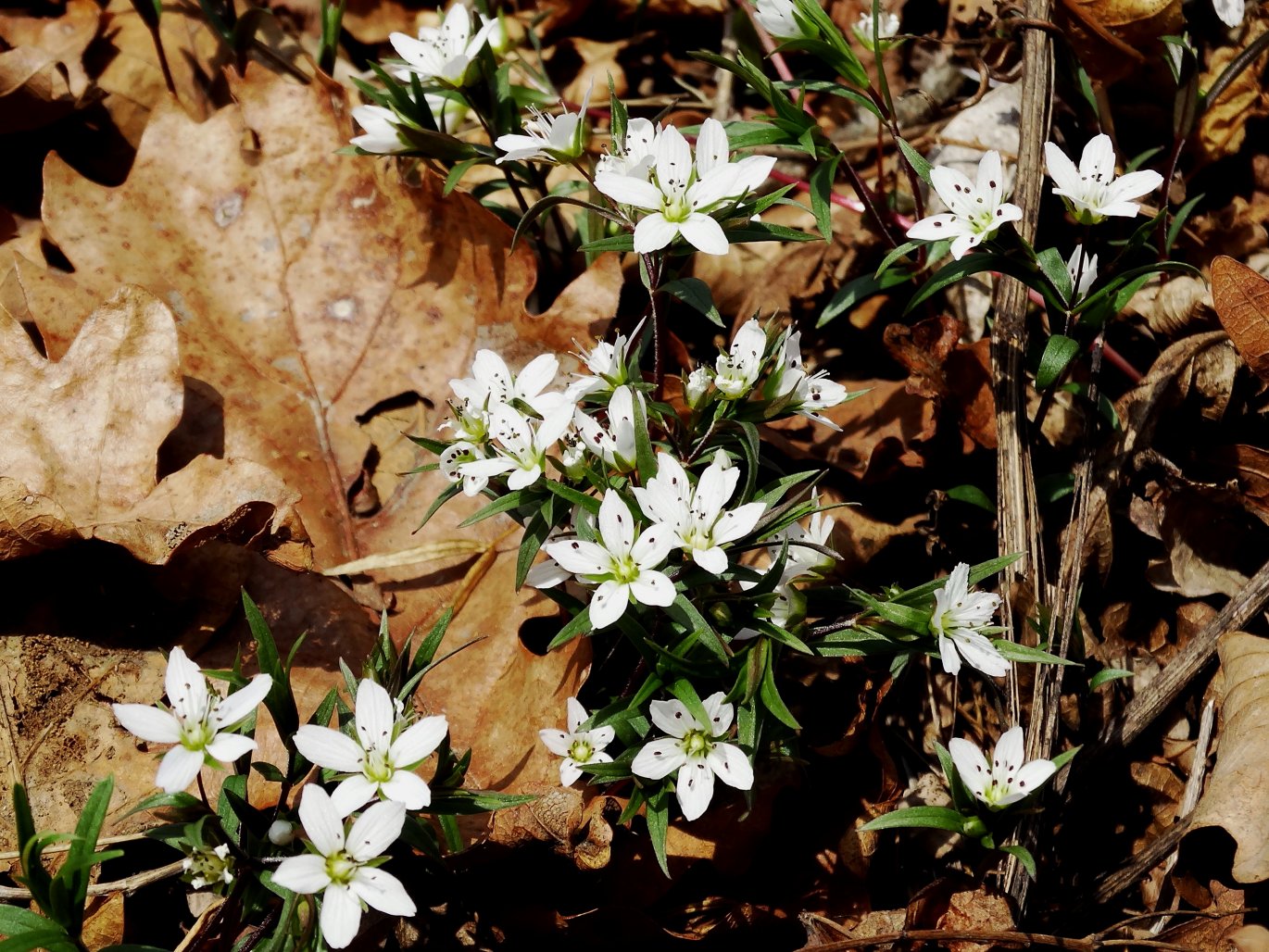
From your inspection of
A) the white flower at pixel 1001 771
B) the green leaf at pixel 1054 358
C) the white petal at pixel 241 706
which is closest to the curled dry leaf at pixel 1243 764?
the white flower at pixel 1001 771

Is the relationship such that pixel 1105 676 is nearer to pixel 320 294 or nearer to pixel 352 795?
pixel 352 795

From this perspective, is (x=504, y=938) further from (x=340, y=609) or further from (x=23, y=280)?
(x=23, y=280)

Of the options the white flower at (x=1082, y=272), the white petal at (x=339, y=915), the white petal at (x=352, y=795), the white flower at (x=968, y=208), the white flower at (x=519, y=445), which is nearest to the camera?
the white petal at (x=339, y=915)

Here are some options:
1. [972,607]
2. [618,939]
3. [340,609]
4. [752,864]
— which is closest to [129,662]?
[340,609]

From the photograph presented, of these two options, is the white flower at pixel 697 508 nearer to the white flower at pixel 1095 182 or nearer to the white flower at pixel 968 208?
the white flower at pixel 968 208

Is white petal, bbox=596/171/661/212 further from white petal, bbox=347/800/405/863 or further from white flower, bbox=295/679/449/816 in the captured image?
white petal, bbox=347/800/405/863

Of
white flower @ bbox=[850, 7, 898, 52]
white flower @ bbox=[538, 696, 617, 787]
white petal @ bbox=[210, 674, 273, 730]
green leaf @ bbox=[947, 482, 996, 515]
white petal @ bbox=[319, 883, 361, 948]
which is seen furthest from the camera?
white flower @ bbox=[850, 7, 898, 52]

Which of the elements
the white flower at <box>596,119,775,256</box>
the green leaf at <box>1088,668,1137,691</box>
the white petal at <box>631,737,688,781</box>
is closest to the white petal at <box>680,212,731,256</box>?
the white flower at <box>596,119,775,256</box>
